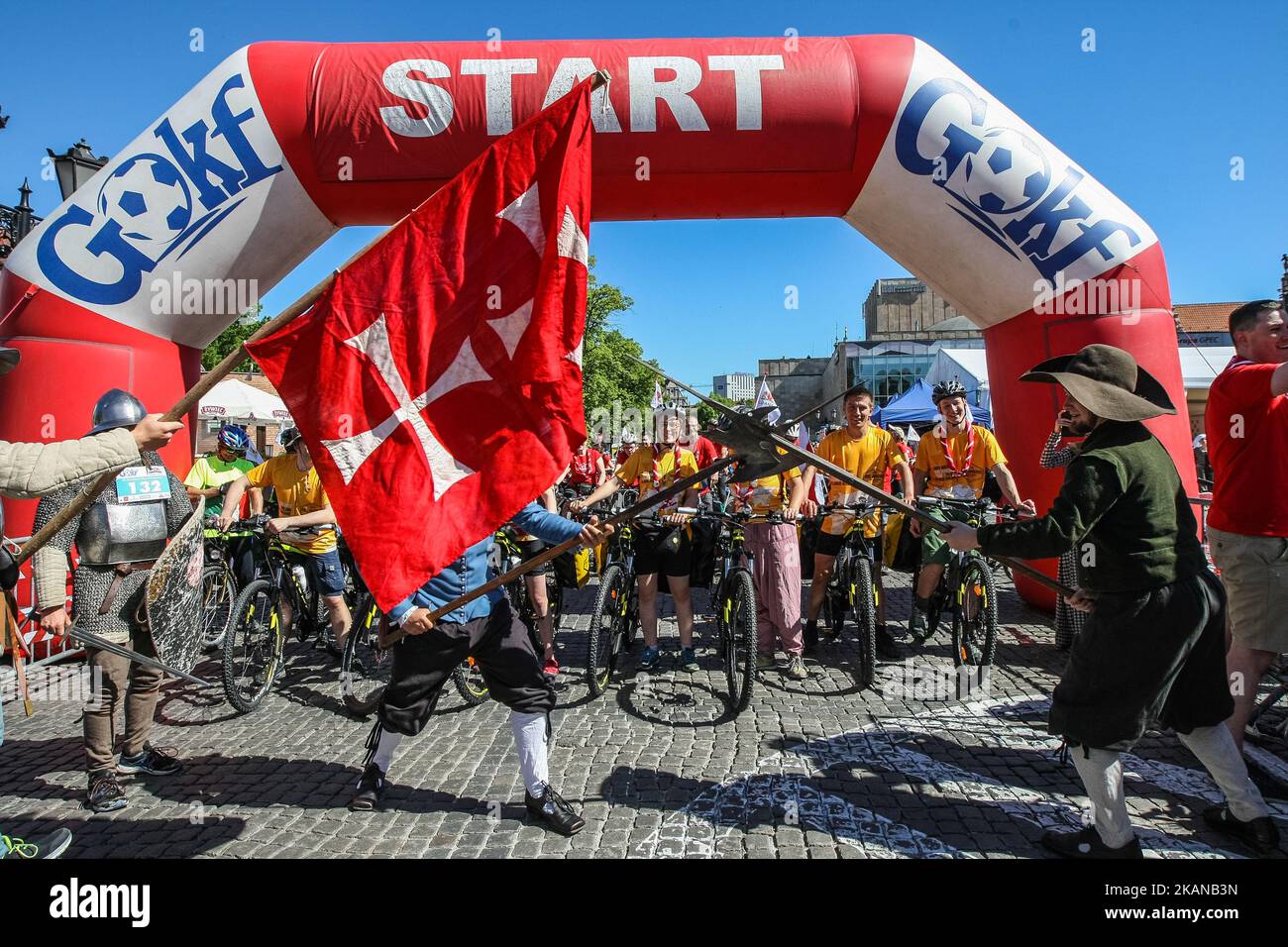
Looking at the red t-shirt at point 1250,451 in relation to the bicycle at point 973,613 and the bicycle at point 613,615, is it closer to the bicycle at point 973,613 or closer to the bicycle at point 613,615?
the bicycle at point 973,613

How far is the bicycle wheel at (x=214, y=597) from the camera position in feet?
13.9

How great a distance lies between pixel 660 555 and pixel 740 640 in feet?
3.70

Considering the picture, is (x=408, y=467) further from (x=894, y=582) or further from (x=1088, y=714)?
(x=894, y=582)

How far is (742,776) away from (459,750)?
1.55 metres

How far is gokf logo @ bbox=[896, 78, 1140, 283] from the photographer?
5.97m

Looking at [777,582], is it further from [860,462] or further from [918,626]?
[918,626]

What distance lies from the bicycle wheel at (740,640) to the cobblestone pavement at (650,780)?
16 cm

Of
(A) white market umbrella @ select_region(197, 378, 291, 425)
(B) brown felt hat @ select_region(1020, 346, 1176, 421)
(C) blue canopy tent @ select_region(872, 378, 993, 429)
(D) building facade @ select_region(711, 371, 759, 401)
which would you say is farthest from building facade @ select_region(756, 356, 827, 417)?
(B) brown felt hat @ select_region(1020, 346, 1176, 421)

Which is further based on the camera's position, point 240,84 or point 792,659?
point 240,84

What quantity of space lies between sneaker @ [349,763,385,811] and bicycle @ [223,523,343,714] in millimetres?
1773

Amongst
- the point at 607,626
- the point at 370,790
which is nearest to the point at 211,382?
the point at 370,790

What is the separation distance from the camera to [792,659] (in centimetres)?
538
